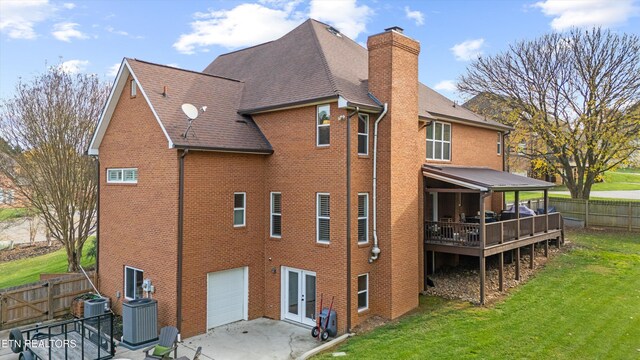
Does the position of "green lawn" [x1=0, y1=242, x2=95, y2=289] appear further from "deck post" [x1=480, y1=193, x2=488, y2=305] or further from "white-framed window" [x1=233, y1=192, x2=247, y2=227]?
"deck post" [x1=480, y1=193, x2=488, y2=305]

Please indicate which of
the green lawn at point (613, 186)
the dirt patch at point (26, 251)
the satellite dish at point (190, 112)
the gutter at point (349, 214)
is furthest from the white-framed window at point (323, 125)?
the green lawn at point (613, 186)

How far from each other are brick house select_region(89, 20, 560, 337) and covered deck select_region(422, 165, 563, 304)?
517 mm

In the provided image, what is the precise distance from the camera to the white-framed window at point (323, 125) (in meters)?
13.7

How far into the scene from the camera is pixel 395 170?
46.3ft

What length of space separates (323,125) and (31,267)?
22310 millimetres

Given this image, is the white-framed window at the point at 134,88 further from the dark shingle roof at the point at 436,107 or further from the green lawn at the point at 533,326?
the green lawn at the point at 533,326

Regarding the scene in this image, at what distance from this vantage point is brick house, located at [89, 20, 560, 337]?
13375 millimetres

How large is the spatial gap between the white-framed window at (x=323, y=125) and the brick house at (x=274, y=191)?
0.11 feet

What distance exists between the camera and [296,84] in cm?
1526

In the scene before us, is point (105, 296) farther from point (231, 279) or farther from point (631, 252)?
point (631, 252)

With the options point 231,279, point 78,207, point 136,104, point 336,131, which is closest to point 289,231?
point 231,279

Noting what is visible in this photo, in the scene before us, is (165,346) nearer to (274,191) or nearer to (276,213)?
(276,213)

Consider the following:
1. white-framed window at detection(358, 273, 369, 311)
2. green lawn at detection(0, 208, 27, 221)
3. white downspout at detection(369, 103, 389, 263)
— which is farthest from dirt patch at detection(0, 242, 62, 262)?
white downspout at detection(369, 103, 389, 263)

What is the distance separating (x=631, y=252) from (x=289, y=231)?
18033 mm
